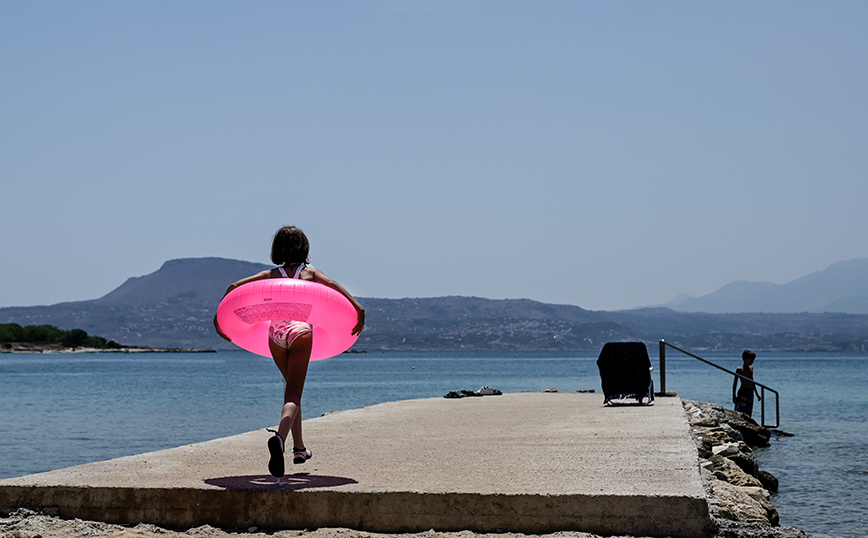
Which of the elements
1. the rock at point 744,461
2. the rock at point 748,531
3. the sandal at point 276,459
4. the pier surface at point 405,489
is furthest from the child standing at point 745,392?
the sandal at point 276,459

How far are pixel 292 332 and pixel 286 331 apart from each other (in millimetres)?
40

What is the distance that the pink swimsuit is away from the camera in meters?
5.87

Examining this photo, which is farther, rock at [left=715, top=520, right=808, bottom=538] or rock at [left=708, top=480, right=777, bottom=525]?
rock at [left=708, top=480, right=777, bottom=525]

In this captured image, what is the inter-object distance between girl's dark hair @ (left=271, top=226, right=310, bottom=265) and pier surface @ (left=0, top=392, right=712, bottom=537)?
1418mm

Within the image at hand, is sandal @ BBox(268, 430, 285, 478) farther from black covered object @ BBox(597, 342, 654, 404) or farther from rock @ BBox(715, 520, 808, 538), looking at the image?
black covered object @ BBox(597, 342, 654, 404)

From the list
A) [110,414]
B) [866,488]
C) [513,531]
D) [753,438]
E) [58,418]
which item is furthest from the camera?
[110,414]

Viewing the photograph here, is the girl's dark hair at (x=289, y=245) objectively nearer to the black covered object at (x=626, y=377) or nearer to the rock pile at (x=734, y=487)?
the rock pile at (x=734, y=487)

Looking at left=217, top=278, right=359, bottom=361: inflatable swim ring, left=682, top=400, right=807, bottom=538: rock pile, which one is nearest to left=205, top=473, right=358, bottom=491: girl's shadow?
left=217, top=278, right=359, bottom=361: inflatable swim ring

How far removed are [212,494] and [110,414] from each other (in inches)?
944

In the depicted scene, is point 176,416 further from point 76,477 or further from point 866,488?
point 76,477

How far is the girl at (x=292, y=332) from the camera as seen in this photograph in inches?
228

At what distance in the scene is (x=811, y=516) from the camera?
400 inches

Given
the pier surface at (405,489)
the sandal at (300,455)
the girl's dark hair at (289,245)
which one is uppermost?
the girl's dark hair at (289,245)

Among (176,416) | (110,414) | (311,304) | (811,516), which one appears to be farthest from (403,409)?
(110,414)
